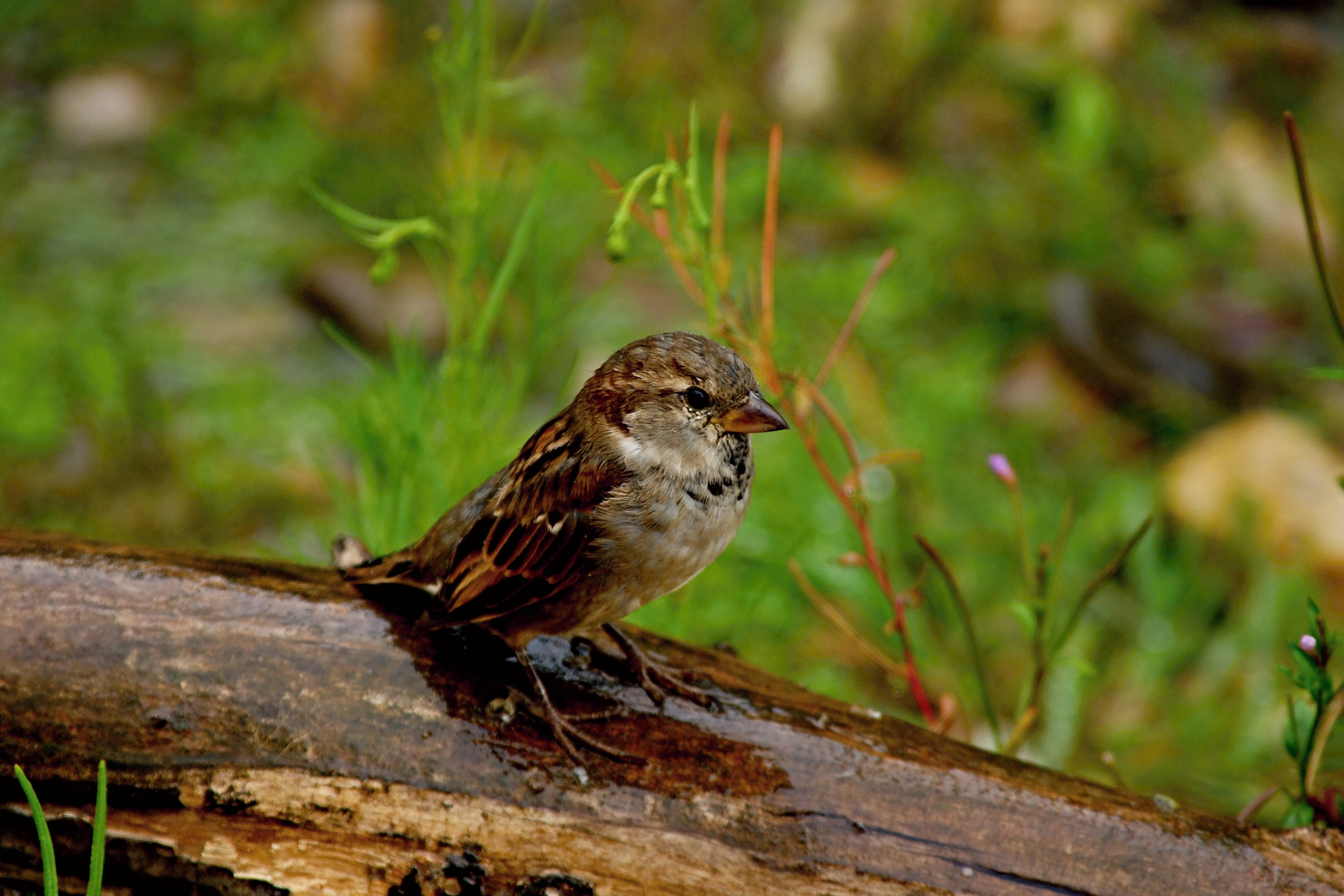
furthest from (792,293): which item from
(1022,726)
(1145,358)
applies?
(1022,726)

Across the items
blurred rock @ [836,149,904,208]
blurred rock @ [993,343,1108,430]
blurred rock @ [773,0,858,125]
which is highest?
blurred rock @ [773,0,858,125]

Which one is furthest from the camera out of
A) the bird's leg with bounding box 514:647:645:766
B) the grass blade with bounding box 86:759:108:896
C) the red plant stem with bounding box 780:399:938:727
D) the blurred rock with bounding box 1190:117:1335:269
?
the blurred rock with bounding box 1190:117:1335:269

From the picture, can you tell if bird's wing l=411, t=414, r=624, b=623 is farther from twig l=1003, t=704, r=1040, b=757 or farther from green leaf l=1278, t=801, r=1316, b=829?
green leaf l=1278, t=801, r=1316, b=829

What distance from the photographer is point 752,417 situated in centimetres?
247

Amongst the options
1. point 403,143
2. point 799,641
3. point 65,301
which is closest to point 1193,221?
point 799,641

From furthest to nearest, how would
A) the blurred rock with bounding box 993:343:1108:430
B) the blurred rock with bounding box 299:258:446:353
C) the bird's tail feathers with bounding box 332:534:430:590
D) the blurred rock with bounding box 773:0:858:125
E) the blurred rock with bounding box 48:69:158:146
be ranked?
the blurred rock with bounding box 773:0:858:125 → the blurred rock with bounding box 48:69:158:146 → the blurred rock with bounding box 299:258:446:353 → the blurred rock with bounding box 993:343:1108:430 → the bird's tail feathers with bounding box 332:534:430:590

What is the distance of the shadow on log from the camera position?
7.43ft

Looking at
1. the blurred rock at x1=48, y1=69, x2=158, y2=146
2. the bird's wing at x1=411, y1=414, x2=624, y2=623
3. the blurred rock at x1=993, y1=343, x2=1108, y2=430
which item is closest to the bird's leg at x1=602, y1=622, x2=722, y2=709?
the bird's wing at x1=411, y1=414, x2=624, y2=623

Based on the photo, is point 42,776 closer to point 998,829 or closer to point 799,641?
point 998,829

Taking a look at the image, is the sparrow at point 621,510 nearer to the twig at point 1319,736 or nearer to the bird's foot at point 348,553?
the bird's foot at point 348,553

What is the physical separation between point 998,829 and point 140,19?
21.6 feet

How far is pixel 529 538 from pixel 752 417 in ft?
1.69

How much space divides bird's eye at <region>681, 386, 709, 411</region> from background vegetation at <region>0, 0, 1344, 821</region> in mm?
444

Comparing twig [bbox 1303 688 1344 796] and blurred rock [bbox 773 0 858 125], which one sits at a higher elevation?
blurred rock [bbox 773 0 858 125]
